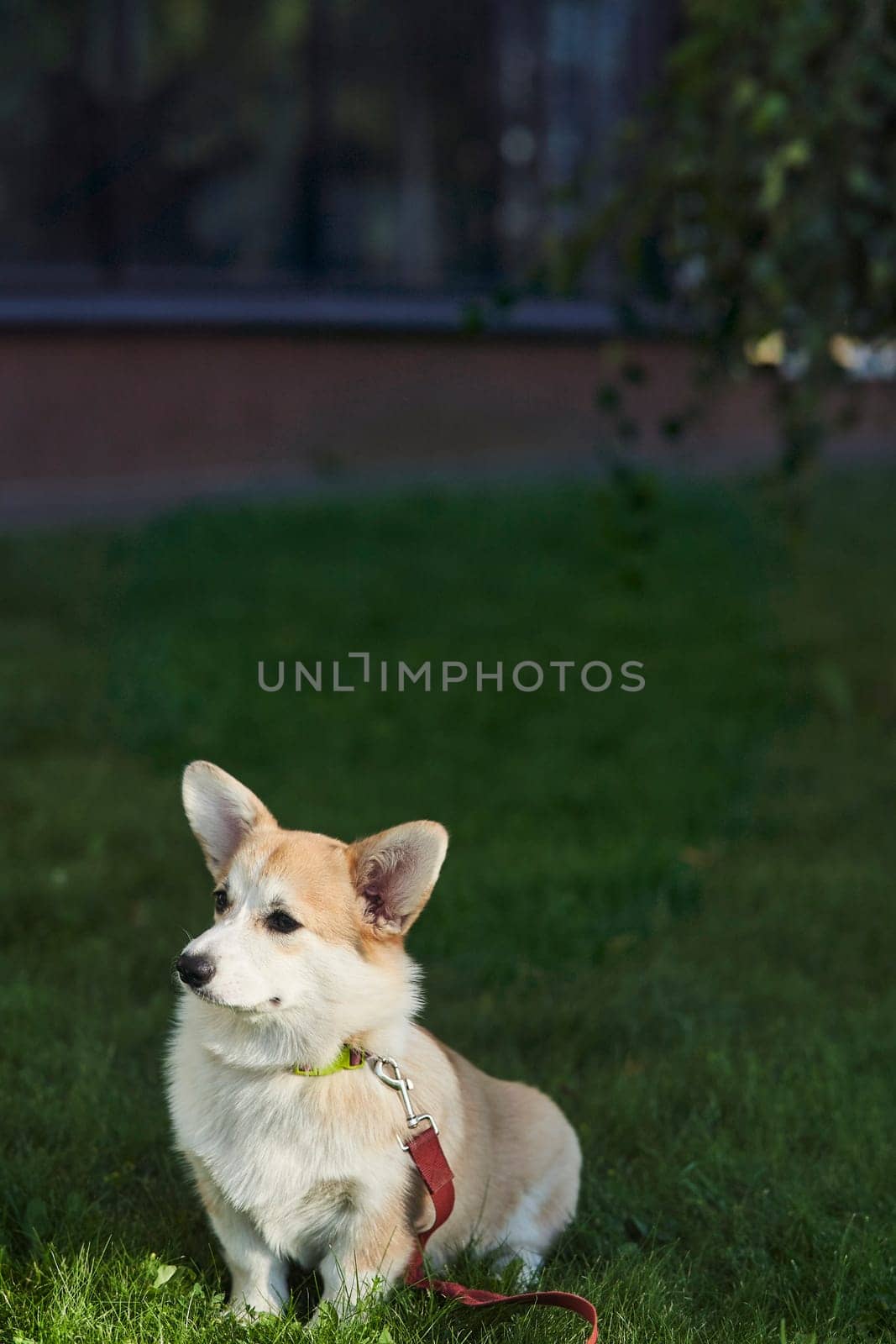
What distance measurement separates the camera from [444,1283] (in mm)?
2264

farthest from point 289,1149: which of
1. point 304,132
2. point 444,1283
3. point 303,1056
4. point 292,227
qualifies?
point 304,132

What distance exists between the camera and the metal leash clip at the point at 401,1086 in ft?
7.18

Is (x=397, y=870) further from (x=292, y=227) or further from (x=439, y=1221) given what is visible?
(x=292, y=227)

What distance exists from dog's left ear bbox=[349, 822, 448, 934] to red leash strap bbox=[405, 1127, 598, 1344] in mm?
333

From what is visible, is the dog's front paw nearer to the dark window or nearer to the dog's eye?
the dog's eye

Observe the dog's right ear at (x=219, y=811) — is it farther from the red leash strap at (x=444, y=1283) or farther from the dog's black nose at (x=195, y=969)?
the red leash strap at (x=444, y=1283)

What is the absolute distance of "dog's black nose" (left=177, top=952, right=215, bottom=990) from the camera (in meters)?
1.99

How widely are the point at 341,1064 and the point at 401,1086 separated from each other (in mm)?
104

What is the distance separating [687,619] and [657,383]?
4.98 metres

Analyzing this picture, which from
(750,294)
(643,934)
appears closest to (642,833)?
(643,934)

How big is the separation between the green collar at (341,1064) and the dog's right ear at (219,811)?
0.32 meters

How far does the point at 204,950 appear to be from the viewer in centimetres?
201

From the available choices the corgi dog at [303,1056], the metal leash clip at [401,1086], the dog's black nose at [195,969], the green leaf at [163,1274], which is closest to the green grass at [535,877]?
the green leaf at [163,1274]

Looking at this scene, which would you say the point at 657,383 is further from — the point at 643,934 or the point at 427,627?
the point at 643,934
